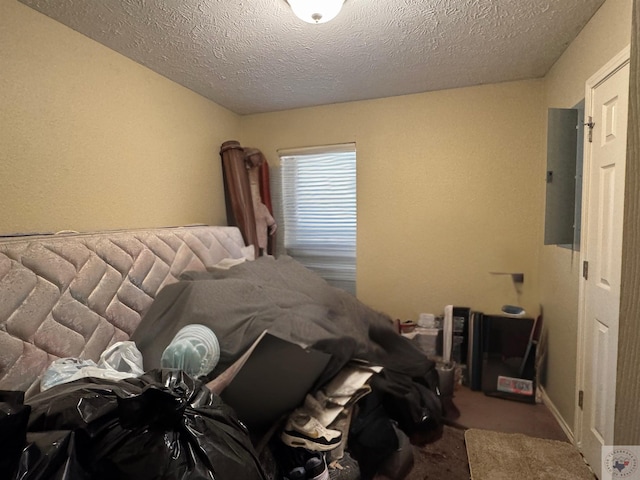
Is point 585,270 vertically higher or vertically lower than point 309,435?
higher

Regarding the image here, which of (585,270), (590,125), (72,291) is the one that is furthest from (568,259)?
(72,291)

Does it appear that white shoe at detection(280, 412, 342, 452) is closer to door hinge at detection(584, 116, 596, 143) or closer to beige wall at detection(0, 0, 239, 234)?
beige wall at detection(0, 0, 239, 234)

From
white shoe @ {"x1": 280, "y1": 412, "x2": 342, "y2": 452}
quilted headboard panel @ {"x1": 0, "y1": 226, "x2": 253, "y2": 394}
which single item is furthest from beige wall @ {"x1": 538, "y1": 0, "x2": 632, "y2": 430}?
quilted headboard panel @ {"x1": 0, "y1": 226, "x2": 253, "y2": 394}

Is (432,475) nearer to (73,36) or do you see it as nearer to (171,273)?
(171,273)

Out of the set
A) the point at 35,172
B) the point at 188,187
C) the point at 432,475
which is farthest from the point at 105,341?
the point at 432,475

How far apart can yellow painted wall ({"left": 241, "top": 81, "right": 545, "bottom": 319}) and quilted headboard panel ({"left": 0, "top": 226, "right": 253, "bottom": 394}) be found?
6.03 ft

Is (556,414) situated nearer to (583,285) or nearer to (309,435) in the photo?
(583,285)

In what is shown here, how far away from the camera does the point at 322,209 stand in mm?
3369

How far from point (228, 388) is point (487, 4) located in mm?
2206

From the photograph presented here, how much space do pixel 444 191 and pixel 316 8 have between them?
6.15ft

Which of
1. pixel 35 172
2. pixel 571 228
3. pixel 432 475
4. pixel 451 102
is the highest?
pixel 451 102

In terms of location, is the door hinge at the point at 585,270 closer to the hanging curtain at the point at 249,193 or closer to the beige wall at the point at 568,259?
the beige wall at the point at 568,259

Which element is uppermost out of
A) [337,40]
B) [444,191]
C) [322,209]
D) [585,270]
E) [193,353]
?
[337,40]

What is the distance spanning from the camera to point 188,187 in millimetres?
2771
